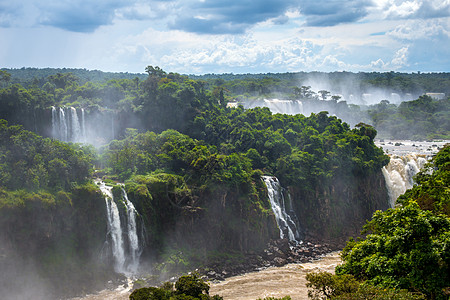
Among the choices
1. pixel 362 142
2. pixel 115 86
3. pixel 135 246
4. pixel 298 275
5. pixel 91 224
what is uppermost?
pixel 115 86

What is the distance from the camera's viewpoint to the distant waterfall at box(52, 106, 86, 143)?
2121 inches

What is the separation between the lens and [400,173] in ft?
194

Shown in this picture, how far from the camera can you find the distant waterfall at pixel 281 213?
47.3 metres

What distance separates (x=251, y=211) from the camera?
4466 cm

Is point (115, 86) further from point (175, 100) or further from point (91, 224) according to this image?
point (91, 224)

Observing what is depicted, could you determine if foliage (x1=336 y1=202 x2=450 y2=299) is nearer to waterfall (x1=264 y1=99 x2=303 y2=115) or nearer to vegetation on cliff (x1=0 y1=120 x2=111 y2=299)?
vegetation on cliff (x1=0 y1=120 x2=111 y2=299)

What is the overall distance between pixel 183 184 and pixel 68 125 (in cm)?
2097

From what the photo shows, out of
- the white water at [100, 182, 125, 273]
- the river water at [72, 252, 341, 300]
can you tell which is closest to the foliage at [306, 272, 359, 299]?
the river water at [72, 252, 341, 300]

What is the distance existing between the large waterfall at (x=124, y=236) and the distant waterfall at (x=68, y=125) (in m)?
18.3

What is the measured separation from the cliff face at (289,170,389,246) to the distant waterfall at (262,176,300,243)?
1.52m

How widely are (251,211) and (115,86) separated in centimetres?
3189

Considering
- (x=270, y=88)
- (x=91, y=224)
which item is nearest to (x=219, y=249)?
(x=91, y=224)

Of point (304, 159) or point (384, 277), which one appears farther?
point (304, 159)

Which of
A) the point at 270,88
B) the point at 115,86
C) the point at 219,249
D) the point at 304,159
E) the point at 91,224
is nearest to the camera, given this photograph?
the point at 91,224
